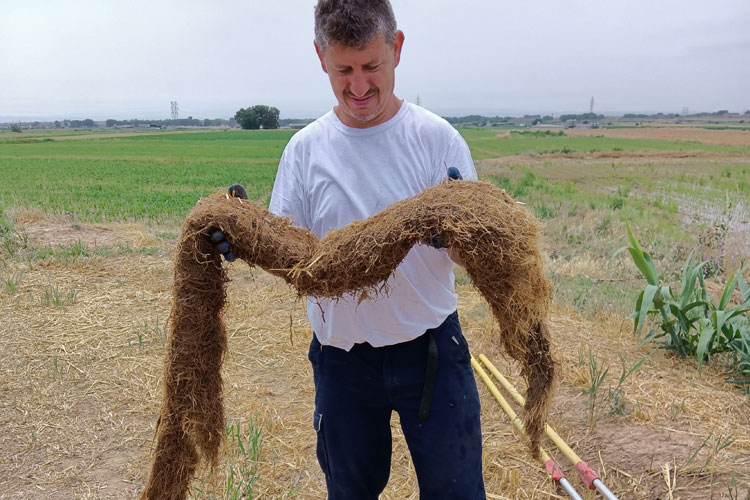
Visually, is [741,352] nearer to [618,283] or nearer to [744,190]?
[618,283]

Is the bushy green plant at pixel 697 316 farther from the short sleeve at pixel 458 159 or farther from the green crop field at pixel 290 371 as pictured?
the short sleeve at pixel 458 159

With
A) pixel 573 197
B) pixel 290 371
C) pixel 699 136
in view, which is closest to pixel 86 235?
pixel 290 371

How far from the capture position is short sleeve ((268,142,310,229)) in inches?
70.4

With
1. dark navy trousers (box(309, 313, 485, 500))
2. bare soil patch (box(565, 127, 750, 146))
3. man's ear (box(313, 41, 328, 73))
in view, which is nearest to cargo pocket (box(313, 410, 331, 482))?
dark navy trousers (box(309, 313, 485, 500))

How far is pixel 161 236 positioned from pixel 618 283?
7154 millimetres

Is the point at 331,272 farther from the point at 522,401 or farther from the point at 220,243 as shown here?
the point at 522,401

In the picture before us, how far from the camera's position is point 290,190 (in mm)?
1795

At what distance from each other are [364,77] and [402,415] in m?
1.17

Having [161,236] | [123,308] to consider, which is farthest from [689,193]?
[123,308]

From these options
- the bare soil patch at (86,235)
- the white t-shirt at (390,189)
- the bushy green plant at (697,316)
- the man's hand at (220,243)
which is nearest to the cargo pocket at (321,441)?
the white t-shirt at (390,189)

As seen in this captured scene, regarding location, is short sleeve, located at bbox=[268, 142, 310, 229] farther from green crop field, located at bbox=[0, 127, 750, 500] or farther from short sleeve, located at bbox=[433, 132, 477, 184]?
short sleeve, located at bbox=[433, 132, 477, 184]

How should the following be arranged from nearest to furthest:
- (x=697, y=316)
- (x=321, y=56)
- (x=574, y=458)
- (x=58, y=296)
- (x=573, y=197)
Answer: (x=321, y=56)
(x=574, y=458)
(x=697, y=316)
(x=58, y=296)
(x=573, y=197)

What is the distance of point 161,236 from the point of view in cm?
853

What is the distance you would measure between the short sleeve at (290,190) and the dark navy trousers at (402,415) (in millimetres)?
528
